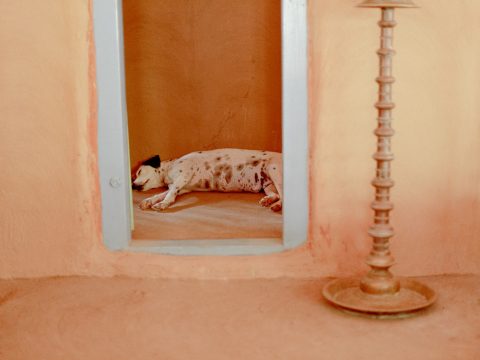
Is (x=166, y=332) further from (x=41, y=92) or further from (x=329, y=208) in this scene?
(x=41, y=92)

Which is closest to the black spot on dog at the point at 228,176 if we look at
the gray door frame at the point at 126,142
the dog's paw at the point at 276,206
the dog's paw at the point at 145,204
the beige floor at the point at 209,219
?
the beige floor at the point at 209,219

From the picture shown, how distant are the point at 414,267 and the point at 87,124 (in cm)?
177

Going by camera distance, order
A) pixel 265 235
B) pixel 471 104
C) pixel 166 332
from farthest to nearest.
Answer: pixel 265 235, pixel 471 104, pixel 166 332

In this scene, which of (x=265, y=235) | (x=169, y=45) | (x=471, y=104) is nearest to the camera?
(x=471, y=104)

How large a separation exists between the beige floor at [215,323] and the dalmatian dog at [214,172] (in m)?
2.17

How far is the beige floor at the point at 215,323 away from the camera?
8.55ft

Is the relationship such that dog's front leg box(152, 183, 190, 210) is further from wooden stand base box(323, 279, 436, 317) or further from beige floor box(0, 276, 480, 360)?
wooden stand base box(323, 279, 436, 317)

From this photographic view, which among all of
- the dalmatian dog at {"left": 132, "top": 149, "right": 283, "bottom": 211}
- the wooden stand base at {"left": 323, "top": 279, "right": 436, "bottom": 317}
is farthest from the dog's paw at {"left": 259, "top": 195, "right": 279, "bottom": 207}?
the wooden stand base at {"left": 323, "top": 279, "right": 436, "bottom": 317}

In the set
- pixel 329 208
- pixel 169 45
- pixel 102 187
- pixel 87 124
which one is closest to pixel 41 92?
pixel 87 124

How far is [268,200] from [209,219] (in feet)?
2.21

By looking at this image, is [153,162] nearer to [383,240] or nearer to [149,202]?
[149,202]

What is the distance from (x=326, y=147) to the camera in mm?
3436

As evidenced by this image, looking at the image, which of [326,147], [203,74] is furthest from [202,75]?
[326,147]

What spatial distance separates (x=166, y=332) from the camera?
281 centimetres
